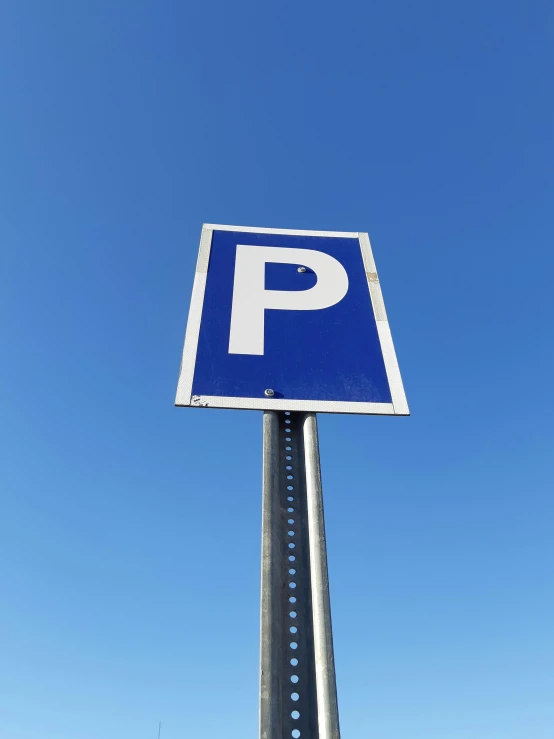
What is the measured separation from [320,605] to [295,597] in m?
0.17

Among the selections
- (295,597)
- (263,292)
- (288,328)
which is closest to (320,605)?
(295,597)

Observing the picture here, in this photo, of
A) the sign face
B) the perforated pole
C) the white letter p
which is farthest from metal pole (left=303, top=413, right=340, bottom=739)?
the white letter p

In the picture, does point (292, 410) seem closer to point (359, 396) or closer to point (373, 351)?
point (359, 396)

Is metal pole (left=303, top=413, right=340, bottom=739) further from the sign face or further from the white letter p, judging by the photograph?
the white letter p

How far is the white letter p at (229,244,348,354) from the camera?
3254mm

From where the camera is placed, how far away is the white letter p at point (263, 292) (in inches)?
128

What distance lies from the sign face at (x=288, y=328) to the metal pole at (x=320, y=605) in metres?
0.42

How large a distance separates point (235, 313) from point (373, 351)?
3.12 ft

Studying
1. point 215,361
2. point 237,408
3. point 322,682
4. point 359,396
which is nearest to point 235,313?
point 215,361

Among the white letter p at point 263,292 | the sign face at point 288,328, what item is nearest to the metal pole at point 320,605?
the sign face at point 288,328

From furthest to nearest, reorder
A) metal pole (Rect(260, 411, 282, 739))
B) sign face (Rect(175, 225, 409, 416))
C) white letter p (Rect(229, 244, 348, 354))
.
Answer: white letter p (Rect(229, 244, 348, 354)) → sign face (Rect(175, 225, 409, 416)) → metal pole (Rect(260, 411, 282, 739))

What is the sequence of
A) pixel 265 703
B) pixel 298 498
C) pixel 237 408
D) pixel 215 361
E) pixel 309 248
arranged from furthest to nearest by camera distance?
pixel 309 248
pixel 215 361
pixel 237 408
pixel 298 498
pixel 265 703

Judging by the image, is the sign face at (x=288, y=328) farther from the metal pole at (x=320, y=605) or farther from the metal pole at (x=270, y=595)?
the metal pole at (x=320, y=605)

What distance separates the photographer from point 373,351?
3277 mm
